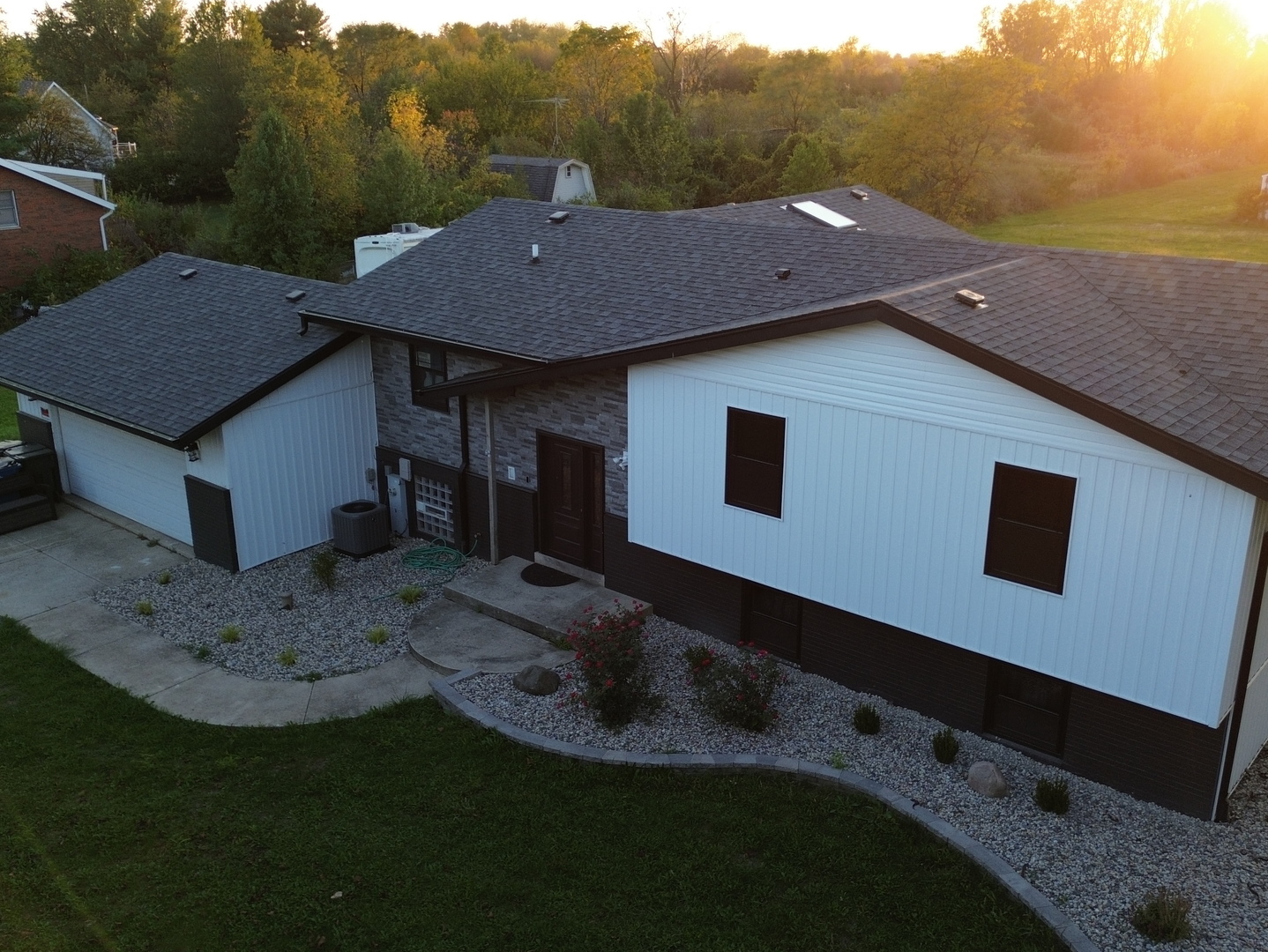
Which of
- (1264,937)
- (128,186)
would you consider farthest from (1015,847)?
(128,186)

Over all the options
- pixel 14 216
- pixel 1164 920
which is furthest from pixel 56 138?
pixel 1164 920

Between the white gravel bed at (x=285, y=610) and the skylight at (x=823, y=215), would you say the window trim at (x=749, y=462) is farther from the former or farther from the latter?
the skylight at (x=823, y=215)

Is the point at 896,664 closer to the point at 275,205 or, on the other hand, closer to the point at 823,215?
the point at 823,215

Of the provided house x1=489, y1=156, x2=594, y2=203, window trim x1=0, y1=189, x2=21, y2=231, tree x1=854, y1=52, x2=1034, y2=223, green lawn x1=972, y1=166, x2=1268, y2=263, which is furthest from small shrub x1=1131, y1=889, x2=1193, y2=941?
house x1=489, y1=156, x2=594, y2=203

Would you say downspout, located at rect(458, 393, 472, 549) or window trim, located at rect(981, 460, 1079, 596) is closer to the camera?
window trim, located at rect(981, 460, 1079, 596)

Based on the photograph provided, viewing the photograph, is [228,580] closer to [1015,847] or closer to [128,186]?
[1015,847]

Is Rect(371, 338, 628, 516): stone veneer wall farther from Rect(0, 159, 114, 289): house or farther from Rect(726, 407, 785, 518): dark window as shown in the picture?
Rect(0, 159, 114, 289): house
